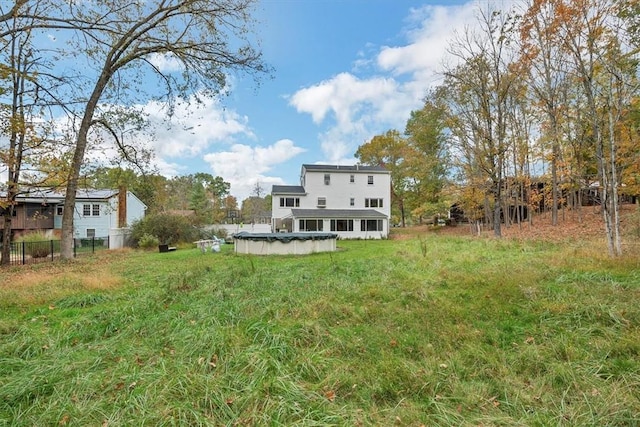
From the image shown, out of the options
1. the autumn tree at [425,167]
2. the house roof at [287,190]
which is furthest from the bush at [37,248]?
the autumn tree at [425,167]

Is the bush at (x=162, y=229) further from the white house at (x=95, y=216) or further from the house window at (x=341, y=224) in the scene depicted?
the house window at (x=341, y=224)

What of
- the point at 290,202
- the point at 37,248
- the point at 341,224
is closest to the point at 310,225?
the point at 341,224

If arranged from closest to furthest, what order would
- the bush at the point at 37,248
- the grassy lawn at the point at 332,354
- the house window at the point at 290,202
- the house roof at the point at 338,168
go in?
the grassy lawn at the point at 332,354
the bush at the point at 37,248
the house window at the point at 290,202
the house roof at the point at 338,168

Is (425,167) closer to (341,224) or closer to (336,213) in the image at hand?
(336,213)

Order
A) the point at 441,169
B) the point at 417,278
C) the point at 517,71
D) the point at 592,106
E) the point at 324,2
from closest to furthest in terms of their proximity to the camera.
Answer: the point at 417,278 < the point at 592,106 < the point at 324,2 < the point at 517,71 < the point at 441,169

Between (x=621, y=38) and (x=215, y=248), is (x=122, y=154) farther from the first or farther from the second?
(x=621, y=38)

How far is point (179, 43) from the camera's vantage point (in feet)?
37.9

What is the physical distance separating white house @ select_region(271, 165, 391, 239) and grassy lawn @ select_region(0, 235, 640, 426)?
19112 mm

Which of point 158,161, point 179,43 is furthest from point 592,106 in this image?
point 158,161

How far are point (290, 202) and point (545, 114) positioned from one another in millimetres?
19190

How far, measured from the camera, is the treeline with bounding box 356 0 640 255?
29.2 feet

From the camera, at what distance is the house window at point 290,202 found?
90.5ft

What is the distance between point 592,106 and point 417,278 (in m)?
7.80

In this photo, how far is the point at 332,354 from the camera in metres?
3.66
